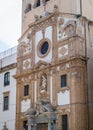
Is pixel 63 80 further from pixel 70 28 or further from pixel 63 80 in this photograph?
pixel 70 28

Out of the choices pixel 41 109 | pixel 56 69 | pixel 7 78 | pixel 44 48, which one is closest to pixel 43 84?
pixel 56 69

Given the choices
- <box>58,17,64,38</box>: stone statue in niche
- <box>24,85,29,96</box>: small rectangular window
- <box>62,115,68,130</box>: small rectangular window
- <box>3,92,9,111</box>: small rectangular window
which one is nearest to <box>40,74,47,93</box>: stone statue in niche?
<box>24,85,29,96</box>: small rectangular window

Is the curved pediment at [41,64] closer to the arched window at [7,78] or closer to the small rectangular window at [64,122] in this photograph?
the small rectangular window at [64,122]

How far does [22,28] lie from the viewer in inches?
1507

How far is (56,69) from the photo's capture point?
3133cm

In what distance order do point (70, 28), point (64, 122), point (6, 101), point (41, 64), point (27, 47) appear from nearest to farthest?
point (64, 122) < point (70, 28) < point (41, 64) < point (27, 47) < point (6, 101)

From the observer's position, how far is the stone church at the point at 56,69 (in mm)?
29281

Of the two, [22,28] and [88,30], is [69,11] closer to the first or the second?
[88,30]

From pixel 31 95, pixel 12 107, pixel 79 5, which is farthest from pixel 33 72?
pixel 79 5

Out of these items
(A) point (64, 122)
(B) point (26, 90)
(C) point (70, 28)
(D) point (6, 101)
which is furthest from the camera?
(D) point (6, 101)

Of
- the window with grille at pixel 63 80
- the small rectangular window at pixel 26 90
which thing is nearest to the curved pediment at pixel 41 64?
the window with grille at pixel 63 80

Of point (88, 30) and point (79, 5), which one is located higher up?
point (79, 5)

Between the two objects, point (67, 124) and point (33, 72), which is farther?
point (33, 72)

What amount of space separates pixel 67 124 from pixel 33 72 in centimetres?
674
